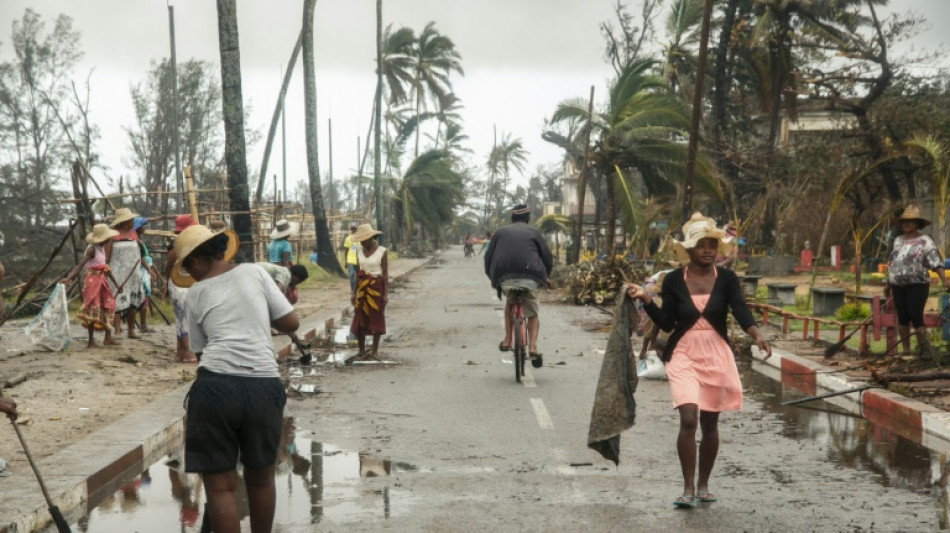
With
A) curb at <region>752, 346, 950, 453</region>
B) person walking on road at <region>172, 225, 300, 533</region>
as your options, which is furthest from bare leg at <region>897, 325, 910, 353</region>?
person walking on road at <region>172, 225, 300, 533</region>

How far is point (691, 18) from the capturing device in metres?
38.6

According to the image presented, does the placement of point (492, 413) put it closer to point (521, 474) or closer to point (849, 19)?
point (521, 474)

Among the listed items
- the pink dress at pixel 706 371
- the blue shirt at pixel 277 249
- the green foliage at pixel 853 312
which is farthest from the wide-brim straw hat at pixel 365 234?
the pink dress at pixel 706 371

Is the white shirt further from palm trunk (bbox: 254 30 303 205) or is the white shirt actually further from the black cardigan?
palm trunk (bbox: 254 30 303 205)

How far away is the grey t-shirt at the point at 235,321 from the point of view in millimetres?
4965

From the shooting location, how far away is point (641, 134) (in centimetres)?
2848

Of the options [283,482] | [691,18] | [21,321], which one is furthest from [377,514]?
[691,18]

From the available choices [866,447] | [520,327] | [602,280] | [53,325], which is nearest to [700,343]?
[866,447]

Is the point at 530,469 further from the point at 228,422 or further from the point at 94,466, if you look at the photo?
the point at 228,422

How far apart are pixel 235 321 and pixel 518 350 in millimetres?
6901

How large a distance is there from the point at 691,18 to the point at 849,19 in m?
5.29

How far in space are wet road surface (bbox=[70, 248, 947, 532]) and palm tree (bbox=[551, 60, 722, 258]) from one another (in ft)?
54.4

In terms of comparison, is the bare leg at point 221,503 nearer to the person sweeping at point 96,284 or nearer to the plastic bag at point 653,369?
the plastic bag at point 653,369

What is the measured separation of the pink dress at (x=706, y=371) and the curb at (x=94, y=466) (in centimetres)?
352
